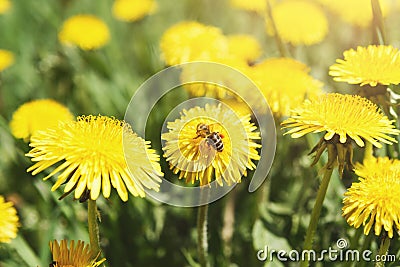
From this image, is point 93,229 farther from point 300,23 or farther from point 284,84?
point 300,23

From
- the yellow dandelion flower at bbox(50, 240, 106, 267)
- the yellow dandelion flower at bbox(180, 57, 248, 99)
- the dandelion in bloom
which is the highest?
the yellow dandelion flower at bbox(180, 57, 248, 99)

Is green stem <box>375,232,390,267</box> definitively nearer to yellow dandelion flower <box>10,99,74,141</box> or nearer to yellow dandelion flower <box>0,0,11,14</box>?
yellow dandelion flower <box>10,99,74,141</box>

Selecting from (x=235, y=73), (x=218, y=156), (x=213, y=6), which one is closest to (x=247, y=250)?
(x=235, y=73)

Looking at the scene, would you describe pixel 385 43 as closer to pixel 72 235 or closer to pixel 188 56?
pixel 188 56

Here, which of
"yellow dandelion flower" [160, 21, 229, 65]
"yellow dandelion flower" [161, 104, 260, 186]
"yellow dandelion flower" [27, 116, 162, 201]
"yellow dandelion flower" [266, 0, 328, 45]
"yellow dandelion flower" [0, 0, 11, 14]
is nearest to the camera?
"yellow dandelion flower" [27, 116, 162, 201]

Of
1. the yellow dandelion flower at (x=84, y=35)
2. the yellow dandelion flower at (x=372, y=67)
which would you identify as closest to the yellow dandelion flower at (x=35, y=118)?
the yellow dandelion flower at (x=84, y=35)

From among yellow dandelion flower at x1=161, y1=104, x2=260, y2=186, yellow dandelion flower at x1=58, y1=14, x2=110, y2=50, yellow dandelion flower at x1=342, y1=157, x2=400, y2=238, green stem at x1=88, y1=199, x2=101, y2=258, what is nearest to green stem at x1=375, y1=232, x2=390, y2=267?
yellow dandelion flower at x1=342, y1=157, x2=400, y2=238
